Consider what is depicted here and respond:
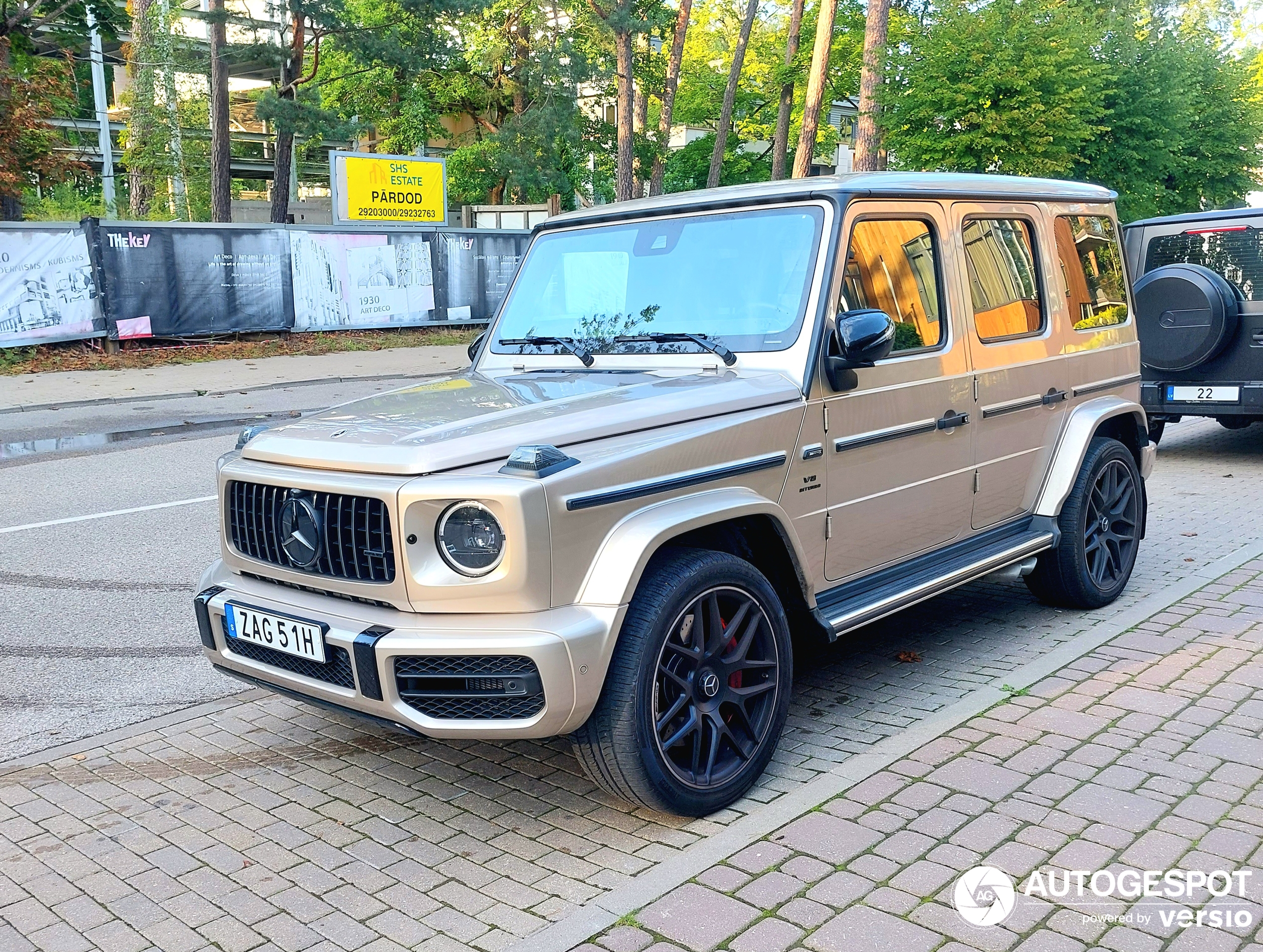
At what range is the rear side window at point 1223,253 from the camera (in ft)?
30.9

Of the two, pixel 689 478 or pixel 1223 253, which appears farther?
pixel 1223 253

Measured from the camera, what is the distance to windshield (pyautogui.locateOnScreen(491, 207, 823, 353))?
432 cm

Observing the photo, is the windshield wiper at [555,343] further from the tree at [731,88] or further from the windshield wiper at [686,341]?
the tree at [731,88]

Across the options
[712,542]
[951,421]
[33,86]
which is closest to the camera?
[712,542]

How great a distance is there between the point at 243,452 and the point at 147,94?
37142 mm

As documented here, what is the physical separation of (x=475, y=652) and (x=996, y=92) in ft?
64.4

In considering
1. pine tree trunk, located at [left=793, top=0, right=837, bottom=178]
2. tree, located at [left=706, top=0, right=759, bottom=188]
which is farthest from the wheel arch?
tree, located at [left=706, top=0, right=759, bottom=188]

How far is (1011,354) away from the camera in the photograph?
5156 millimetres

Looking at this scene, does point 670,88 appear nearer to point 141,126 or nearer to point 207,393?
point 141,126

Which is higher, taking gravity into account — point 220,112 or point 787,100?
point 787,100

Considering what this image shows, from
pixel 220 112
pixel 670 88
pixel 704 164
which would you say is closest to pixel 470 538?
pixel 220 112

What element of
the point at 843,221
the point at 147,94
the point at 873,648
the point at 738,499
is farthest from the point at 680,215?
the point at 147,94

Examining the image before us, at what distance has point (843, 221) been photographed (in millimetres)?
4348

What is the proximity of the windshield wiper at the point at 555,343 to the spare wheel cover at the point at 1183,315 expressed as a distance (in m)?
5.98
